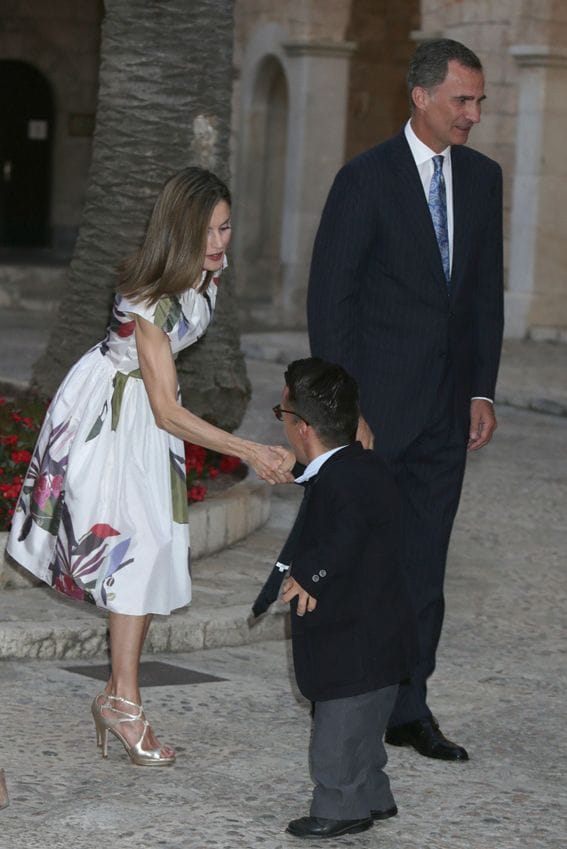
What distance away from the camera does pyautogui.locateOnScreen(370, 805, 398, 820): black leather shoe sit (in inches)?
189

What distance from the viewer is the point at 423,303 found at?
5.43m

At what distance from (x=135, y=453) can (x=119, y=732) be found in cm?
79

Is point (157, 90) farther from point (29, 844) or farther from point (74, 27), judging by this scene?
point (74, 27)

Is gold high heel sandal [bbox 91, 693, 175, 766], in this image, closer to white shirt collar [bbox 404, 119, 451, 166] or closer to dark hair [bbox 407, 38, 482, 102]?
white shirt collar [bbox 404, 119, 451, 166]

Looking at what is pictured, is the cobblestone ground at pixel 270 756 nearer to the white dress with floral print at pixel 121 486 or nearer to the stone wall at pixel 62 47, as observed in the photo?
the white dress with floral print at pixel 121 486

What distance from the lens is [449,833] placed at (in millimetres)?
4770

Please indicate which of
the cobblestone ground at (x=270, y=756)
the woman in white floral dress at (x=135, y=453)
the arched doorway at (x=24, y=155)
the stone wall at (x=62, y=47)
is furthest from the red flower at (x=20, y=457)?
the arched doorway at (x=24, y=155)

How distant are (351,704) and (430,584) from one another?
103 centimetres

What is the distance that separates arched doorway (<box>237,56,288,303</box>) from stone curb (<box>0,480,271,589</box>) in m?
14.8

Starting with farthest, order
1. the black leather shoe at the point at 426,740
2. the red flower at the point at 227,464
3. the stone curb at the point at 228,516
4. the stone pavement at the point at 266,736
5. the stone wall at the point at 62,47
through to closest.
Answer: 1. the stone wall at the point at 62,47
2. the red flower at the point at 227,464
3. the stone curb at the point at 228,516
4. the black leather shoe at the point at 426,740
5. the stone pavement at the point at 266,736

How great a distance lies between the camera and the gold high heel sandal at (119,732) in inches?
205

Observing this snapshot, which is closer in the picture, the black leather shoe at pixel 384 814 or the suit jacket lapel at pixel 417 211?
the black leather shoe at pixel 384 814

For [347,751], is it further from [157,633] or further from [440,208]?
[157,633]

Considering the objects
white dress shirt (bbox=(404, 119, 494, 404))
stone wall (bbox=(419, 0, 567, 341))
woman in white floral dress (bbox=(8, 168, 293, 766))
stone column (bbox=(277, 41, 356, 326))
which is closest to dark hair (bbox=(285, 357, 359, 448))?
woman in white floral dress (bbox=(8, 168, 293, 766))
